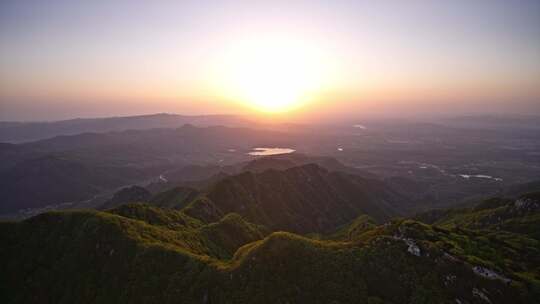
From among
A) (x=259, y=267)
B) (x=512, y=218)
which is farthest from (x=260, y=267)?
(x=512, y=218)

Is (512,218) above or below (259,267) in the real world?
below

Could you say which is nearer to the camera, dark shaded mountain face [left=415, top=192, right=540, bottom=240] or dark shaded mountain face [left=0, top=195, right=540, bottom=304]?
dark shaded mountain face [left=0, top=195, right=540, bottom=304]

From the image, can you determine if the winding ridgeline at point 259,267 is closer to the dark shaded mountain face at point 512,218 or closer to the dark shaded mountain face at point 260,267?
the dark shaded mountain face at point 260,267

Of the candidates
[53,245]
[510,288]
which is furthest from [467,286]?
[53,245]

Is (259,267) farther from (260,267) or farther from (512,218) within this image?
(512,218)

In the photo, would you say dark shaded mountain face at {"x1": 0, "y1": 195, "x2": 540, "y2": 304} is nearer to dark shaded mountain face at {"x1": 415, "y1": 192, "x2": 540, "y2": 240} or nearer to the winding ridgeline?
the winding ridgeline

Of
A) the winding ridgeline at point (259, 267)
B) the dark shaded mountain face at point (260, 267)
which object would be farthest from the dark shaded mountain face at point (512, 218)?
the dark shaded mountain face at point (260, 267)

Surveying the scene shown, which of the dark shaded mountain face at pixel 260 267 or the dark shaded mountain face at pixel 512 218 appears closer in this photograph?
the dark shaded mountain face at pixel 260 267

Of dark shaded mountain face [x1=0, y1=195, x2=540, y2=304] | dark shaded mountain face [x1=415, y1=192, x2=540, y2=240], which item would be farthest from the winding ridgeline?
dark shaded mountain face [x1=415, y1=192, x2=540, y2=240]

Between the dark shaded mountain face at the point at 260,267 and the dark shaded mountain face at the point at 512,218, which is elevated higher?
the dark shaded mountain face at the point at 260,267
